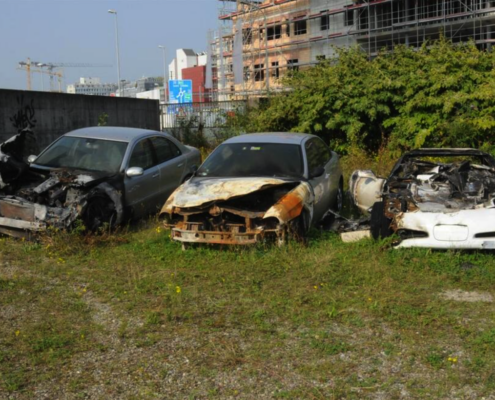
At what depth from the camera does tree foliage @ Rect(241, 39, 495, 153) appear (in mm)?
13031

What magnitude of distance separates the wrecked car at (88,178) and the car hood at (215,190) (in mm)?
1278

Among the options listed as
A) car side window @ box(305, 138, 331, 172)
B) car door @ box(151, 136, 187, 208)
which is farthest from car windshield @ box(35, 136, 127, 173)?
car side window @ box(305, 138, 331, 172)

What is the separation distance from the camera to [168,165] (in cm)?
1003

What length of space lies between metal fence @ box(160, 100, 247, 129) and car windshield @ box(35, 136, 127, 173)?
421 inches

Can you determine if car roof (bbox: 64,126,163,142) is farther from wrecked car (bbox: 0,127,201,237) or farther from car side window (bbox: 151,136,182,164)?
car side window (bbox: 151,136,182,164)

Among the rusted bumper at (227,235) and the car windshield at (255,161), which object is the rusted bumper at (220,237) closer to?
the rusted bumper at (227,235)

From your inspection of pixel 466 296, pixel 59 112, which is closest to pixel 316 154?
pixel 466 296

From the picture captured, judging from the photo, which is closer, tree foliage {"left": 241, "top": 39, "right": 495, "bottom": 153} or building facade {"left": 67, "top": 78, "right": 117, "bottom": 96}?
tree foliage {"left": 241, "top": 39, "right": 495, "bottom": 153}

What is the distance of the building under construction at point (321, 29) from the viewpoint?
1214 inches

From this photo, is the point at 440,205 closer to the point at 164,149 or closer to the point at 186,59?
the point at 164,149

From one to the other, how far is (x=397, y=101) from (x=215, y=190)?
8205 millimetres

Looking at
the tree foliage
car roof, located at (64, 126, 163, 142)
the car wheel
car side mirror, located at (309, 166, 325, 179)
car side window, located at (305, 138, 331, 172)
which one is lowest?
the car wheel

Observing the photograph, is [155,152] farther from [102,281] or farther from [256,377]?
[256,377]

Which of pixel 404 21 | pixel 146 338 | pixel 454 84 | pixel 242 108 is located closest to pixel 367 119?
pixel 454 84
